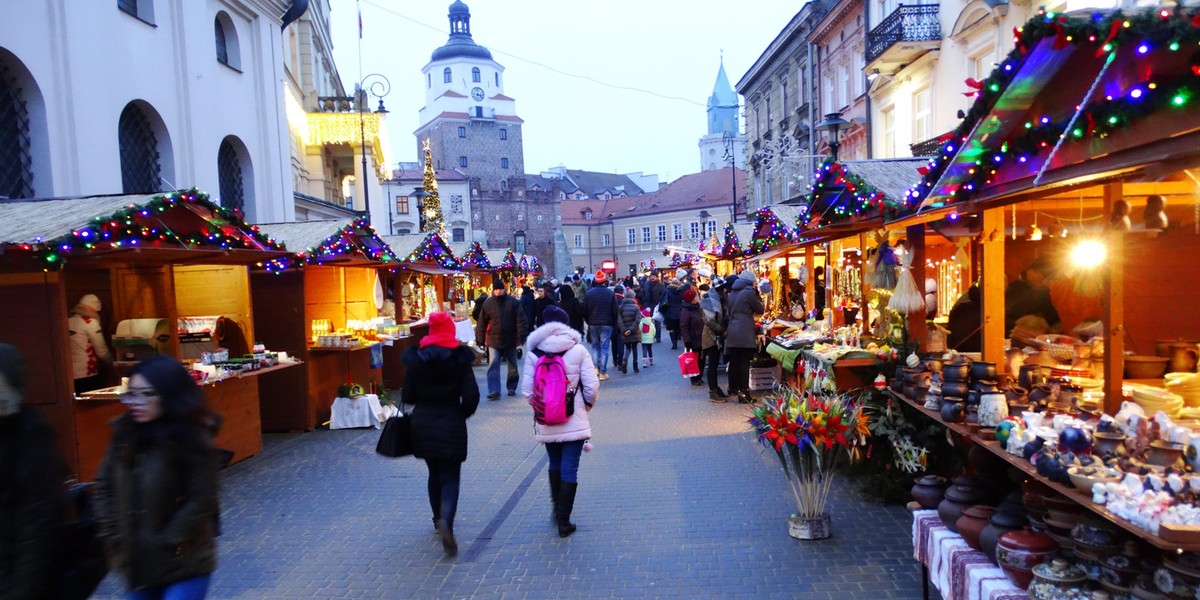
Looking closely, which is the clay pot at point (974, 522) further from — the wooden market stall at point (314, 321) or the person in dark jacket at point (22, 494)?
the wooden market stall at point (314, 321)

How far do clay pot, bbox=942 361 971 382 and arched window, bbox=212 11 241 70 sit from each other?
1346 centimetres

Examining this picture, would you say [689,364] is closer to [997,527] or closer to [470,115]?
[997,527]

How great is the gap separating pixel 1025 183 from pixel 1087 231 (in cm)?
110

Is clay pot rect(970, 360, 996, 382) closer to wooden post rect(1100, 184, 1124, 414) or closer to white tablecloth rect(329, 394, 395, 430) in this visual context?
wooden post rect(1100, 184, 1124, 414)

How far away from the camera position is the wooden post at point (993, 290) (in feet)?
17.4

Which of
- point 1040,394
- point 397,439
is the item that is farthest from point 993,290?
point 397,439

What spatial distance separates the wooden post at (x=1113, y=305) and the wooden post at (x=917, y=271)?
2869 mm

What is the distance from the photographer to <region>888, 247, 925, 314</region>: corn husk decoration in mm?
6855

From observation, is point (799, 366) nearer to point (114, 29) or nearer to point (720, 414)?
point (720, 414)

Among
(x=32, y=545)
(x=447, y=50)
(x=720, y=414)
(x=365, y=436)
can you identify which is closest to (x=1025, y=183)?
(x=32, y=545)

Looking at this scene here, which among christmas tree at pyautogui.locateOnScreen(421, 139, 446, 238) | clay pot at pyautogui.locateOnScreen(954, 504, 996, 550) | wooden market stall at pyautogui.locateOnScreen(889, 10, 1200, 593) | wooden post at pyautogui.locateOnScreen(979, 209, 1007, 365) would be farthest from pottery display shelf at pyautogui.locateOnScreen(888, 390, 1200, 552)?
christmas tree at pyautogui.locateOnScreen(421, 139, 446, 238)

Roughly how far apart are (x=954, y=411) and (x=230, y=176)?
13.7 meters

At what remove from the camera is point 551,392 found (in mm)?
5695

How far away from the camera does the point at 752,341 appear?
11.0 metres
